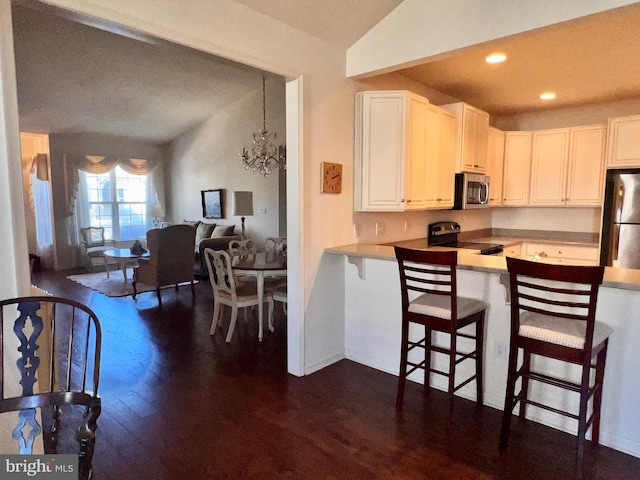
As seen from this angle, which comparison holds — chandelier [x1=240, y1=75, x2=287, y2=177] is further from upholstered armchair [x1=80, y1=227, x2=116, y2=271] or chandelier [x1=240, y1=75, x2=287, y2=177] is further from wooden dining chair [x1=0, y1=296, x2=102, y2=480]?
wooden dining chair [x1=0, y1=296, x2=102, y2=480]

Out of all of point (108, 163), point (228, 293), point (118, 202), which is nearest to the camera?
point (228, 293)

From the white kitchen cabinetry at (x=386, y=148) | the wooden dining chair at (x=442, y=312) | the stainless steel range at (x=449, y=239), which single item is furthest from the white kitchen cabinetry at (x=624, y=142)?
the wooden dining chair at (x=442, y=312)

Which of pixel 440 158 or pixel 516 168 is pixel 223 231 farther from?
pixel 516 168

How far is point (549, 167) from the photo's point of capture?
4.61m

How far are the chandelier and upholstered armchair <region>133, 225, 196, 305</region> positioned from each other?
1554 mm

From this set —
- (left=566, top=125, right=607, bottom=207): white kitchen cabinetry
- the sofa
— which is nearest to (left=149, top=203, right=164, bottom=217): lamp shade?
the sofa

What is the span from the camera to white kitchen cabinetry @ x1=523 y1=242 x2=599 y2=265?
14.1ft

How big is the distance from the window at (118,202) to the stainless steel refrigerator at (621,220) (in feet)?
28.0

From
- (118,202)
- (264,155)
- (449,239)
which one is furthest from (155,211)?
(449,239)

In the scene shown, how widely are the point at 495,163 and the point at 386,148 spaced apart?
217 cm

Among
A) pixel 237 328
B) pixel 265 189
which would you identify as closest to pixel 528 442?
pixel 237 328

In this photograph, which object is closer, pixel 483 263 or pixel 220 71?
pixel 483 263

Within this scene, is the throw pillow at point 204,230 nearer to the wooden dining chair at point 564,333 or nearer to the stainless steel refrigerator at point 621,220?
the stainless steel refrigerator at point 621,220

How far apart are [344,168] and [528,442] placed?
2187 mm
